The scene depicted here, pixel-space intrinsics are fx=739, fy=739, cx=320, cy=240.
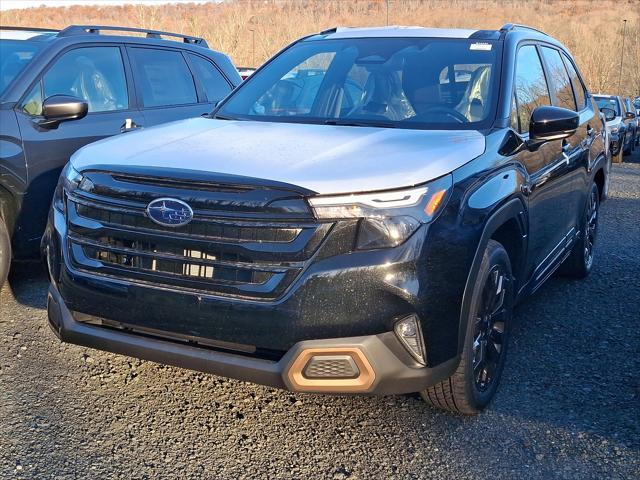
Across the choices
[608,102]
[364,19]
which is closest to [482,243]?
[608,102]

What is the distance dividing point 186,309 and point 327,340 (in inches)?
22.7

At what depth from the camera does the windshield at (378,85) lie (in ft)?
12.8

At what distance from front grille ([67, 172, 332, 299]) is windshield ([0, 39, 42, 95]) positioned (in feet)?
8.19

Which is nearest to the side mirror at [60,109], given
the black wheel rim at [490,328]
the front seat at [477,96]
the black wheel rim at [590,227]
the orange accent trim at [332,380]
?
the front seat at [477,96]

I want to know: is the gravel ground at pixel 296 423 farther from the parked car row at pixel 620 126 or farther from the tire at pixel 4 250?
the parked car row at pixel 620 126

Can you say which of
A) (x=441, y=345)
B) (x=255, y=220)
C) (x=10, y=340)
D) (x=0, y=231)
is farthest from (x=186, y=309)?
(x=0, y=231)

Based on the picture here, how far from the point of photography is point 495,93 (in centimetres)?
386

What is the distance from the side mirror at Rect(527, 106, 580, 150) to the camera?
3.81 metres

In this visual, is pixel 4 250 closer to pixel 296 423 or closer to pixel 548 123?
pixel 296 423

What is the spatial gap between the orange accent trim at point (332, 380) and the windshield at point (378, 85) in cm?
145

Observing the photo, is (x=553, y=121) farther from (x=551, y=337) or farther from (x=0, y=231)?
(x=0, y=231)

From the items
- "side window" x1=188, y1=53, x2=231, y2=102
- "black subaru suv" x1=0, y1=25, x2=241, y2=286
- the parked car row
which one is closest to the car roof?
"black subaru suv" x1=0, y1=25, x2=241, y2=286

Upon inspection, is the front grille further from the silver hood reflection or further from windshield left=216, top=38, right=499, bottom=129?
windshield left=216, top=38, right=499, bottom=129

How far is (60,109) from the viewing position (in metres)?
4.90
